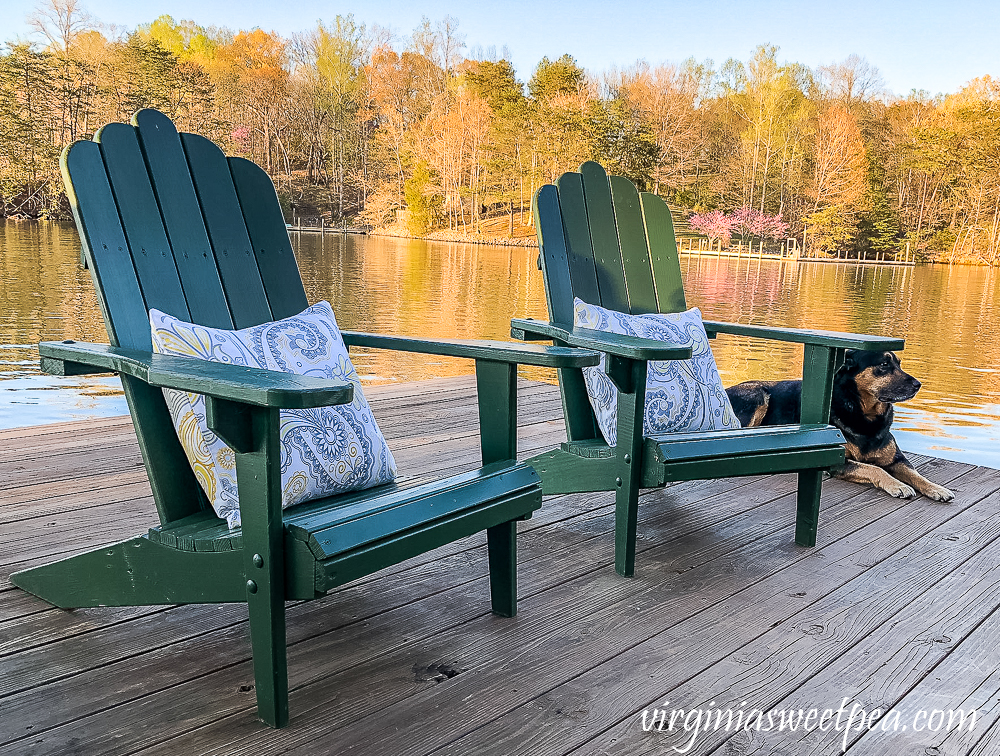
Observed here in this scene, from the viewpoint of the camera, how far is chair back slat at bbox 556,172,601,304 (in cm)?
232

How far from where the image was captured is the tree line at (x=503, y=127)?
28.4 metres

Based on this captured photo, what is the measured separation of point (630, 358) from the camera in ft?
5.83

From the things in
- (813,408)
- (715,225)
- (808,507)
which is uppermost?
(715,225)

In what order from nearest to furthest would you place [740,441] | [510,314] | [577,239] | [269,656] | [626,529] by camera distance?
[269,656]
[626,529]
[740,441]
[577,239]
[510,314]

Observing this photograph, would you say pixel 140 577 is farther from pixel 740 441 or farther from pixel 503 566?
pixel 740 441

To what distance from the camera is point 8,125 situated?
27719mm

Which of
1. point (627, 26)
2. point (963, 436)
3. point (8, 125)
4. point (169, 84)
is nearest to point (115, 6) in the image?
point (169, 84)

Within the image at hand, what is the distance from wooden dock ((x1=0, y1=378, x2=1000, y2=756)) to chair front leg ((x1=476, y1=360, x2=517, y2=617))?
57mm

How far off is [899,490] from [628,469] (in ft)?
4.08

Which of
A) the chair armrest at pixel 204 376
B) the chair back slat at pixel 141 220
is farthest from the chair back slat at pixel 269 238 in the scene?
the chair armrest at pixel 204 376

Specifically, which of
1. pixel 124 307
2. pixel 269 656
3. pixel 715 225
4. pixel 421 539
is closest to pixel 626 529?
pixel 421 539

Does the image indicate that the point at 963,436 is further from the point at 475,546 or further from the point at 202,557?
the point at 202,557

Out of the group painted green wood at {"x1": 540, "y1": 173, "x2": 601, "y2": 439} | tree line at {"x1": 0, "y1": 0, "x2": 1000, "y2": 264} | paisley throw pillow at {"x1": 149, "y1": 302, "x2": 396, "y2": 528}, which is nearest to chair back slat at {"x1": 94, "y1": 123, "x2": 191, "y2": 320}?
paisley throw pillow at {"x1": 149, "y1": 302, "x2": 396, "y2": 528}

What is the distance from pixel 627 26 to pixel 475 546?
39.9m
